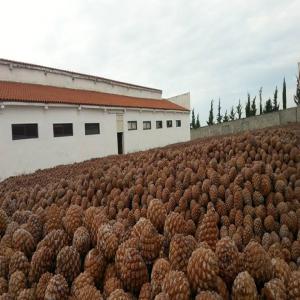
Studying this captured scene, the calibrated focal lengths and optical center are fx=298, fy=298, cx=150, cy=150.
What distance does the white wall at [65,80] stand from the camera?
54.7 ft

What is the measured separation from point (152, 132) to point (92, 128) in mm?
6692

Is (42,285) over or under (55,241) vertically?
under

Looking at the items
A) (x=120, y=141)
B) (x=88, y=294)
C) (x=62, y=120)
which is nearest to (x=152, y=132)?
(x=120, y=141)

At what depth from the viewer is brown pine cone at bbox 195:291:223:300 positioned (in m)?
1.15

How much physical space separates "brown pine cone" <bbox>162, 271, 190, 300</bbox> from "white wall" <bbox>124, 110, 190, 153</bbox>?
1886 centimetres

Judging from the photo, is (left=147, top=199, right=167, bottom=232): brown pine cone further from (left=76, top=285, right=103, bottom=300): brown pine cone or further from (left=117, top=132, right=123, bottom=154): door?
(left=117, top=132, right=123, bottom=154): door

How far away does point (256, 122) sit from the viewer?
3078cm

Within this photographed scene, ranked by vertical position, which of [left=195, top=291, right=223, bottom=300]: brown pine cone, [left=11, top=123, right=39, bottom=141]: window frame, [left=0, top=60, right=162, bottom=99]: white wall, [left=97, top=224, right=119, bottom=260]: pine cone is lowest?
[left=195, top=291, right=223, bottom=300]: brown pine cone

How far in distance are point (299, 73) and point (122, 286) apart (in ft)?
126

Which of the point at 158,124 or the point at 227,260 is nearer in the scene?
the point at 227,260

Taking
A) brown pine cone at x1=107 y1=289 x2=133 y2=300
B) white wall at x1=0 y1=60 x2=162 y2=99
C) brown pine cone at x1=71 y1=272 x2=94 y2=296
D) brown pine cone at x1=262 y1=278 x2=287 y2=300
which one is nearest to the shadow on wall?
white wall at x1=0 y1=60 x2=162 y2=99

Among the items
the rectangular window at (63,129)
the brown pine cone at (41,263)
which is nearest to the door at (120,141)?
the rectangular window at (63,129)

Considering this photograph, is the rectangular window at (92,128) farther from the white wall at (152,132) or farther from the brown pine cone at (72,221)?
the brown pine cone at (72,221)

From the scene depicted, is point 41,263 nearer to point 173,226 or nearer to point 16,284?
point 16,284
